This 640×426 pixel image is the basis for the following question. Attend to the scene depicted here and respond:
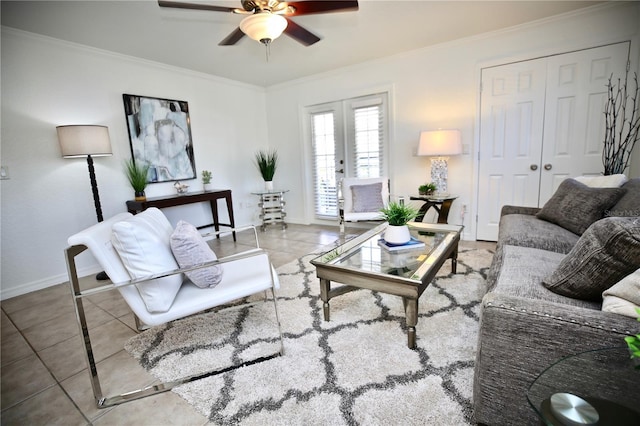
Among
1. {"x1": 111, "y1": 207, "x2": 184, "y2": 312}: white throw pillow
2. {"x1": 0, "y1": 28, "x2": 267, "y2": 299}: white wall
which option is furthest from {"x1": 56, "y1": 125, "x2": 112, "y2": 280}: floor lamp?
{"x1": 111, "y1": 207, "x2": 184, "y2": 312}: white throw pillow

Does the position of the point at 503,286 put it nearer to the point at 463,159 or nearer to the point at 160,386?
the point at 160,386

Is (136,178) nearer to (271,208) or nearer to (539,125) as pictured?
(271,208)

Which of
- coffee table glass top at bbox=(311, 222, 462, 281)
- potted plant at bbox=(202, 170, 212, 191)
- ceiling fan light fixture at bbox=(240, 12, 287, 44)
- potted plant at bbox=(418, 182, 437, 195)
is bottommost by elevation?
coffee table glass top at bbox=(311, 222, 462, 281)

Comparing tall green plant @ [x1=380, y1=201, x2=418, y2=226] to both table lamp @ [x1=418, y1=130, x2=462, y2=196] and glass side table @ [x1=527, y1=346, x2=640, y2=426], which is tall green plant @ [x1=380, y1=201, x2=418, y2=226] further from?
table lamp @ [x1=418, y1=130, x2=462, y2=196]

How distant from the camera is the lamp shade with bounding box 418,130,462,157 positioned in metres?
3.29

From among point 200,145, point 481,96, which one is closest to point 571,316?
point 481,96

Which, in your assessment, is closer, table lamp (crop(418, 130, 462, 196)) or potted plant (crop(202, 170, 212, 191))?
table lamp (crop(418, 130, 462, 196))

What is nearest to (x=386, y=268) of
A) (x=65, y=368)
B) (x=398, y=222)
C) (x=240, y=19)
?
(x=398, y=222)

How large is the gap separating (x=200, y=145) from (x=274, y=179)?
4.76ft

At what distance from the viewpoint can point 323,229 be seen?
464 cm

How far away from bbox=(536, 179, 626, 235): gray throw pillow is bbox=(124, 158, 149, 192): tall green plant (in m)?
4.02

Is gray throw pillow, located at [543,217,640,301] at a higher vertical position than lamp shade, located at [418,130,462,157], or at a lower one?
lower

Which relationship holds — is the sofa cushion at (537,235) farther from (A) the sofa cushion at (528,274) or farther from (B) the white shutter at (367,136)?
(B) the white shutter at (367,136)

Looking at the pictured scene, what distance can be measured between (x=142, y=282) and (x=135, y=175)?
7.92ft
